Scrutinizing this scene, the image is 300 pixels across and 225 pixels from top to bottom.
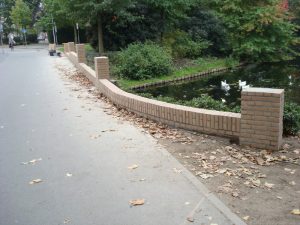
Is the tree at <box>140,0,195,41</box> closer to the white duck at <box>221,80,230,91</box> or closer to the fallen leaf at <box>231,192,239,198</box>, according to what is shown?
the white duck at <box>221,80,230,91</box>

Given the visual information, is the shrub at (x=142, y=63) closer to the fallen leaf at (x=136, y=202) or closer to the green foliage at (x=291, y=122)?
the green foliage at (x=291, y=122)

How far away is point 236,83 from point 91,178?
48.9ft

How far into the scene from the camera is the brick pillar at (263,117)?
580cm

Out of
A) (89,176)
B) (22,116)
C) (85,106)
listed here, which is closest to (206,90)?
(85,106)

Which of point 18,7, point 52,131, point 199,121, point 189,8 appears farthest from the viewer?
point 18,7

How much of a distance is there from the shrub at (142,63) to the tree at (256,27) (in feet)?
28.6

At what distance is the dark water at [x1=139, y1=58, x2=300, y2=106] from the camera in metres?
15.5

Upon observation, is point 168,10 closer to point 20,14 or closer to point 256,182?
point 256,182

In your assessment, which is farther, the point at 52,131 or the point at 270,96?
the point at 52,131

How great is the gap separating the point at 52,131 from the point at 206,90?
10495 millimetres

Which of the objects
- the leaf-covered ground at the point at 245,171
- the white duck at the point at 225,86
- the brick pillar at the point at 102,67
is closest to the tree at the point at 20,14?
the white duck at the point at 225,86

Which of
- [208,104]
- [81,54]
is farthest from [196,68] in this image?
[208,104]

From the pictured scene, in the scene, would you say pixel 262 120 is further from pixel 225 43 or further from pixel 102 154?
pixel 225 43

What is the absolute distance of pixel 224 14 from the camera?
28.3m
